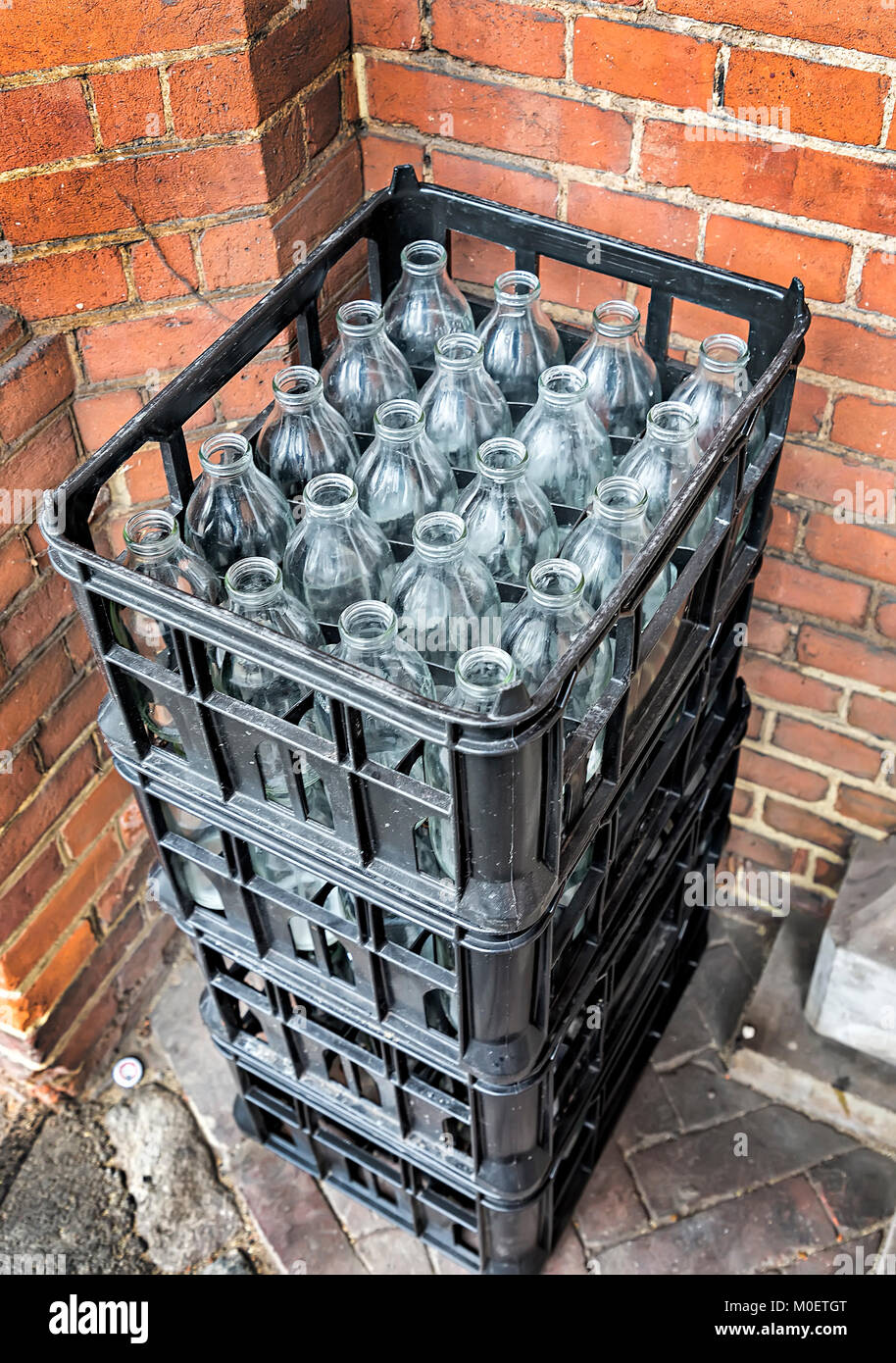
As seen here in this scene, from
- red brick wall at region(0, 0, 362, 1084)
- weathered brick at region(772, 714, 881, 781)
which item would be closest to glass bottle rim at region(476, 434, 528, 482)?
red brick wall at region(0, 0, 362, 1084)

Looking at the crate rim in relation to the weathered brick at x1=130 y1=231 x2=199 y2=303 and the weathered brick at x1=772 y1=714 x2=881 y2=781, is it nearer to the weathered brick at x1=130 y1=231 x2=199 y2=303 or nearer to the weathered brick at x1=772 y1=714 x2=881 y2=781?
the weathered brick at x1=130 y1=231 x2=199 y2=303

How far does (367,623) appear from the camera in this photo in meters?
1.14

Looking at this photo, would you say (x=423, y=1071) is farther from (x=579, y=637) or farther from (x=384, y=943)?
(x=579, y=637)

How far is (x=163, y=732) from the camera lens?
4.25 ft

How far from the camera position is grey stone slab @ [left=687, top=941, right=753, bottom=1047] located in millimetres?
2068

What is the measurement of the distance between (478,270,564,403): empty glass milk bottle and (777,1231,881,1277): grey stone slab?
51.5 inches

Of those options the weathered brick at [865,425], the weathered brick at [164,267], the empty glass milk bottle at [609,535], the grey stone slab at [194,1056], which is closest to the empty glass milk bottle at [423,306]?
the weathered brick at [164,267]

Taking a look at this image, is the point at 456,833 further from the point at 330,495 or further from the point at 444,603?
the point at 330,495

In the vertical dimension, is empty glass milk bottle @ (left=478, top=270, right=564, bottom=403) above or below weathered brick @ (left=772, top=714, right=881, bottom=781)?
above

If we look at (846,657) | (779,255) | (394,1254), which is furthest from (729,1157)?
(779,255)

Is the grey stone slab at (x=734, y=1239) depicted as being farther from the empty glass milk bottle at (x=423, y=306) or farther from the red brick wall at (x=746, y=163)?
the empty glass milk bottle at (x=423, y=306)

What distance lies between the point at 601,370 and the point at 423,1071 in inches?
33.4

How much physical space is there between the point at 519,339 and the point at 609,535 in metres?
0.35

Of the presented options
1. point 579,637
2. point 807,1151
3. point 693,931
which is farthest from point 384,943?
point 807,1151
